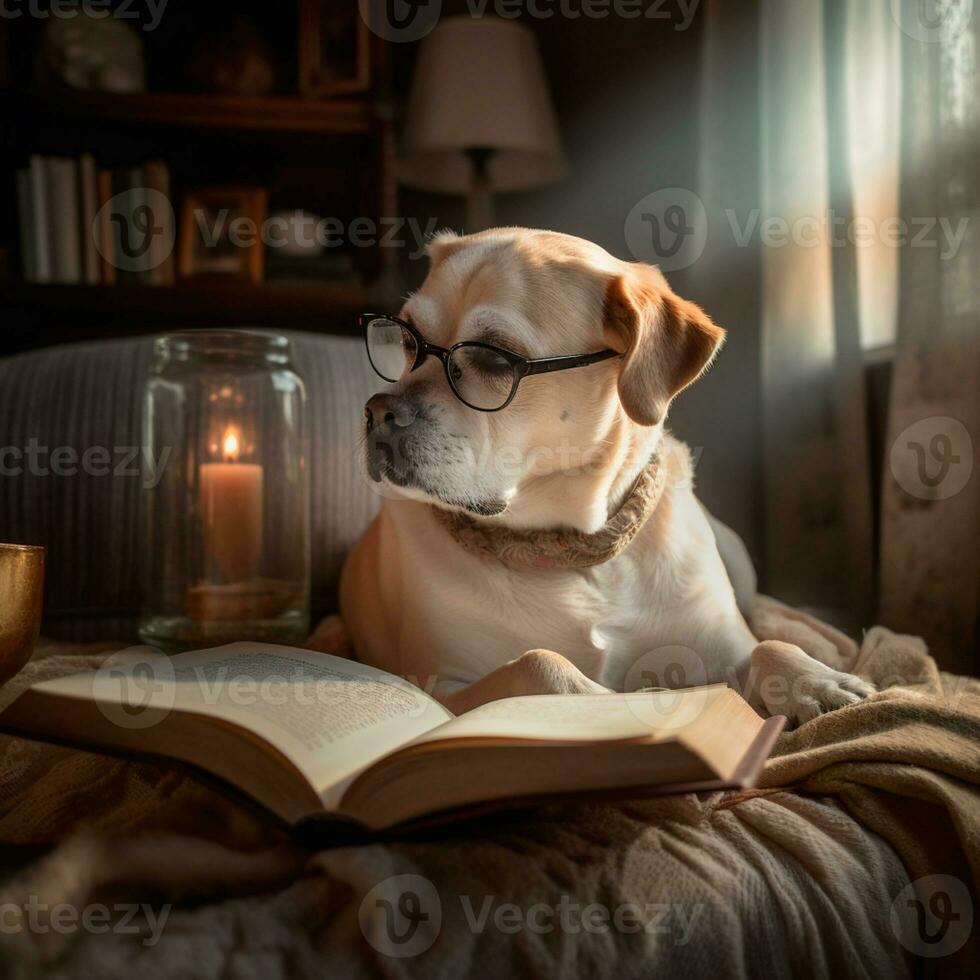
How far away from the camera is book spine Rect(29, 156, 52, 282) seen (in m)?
3.07

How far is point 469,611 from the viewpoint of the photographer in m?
1.30

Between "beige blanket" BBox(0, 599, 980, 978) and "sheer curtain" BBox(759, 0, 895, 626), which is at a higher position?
"sheer curtain" BBox(759, 0, 895, 626)

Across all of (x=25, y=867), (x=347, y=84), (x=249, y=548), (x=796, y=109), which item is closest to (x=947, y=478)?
(x=796, y=109)

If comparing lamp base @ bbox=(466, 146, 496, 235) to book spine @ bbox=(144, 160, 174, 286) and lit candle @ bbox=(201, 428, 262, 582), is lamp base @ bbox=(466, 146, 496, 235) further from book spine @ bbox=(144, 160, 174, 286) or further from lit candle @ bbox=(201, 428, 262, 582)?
lit candle @ bbox=(201, 428, 262, 582)

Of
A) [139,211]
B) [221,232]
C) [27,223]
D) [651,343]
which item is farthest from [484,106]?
[651,343]

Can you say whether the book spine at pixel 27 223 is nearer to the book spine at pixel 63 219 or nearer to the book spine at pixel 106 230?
the book spine at pixel 63 219

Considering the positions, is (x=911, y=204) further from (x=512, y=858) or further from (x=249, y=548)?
(x=512, y=858)
